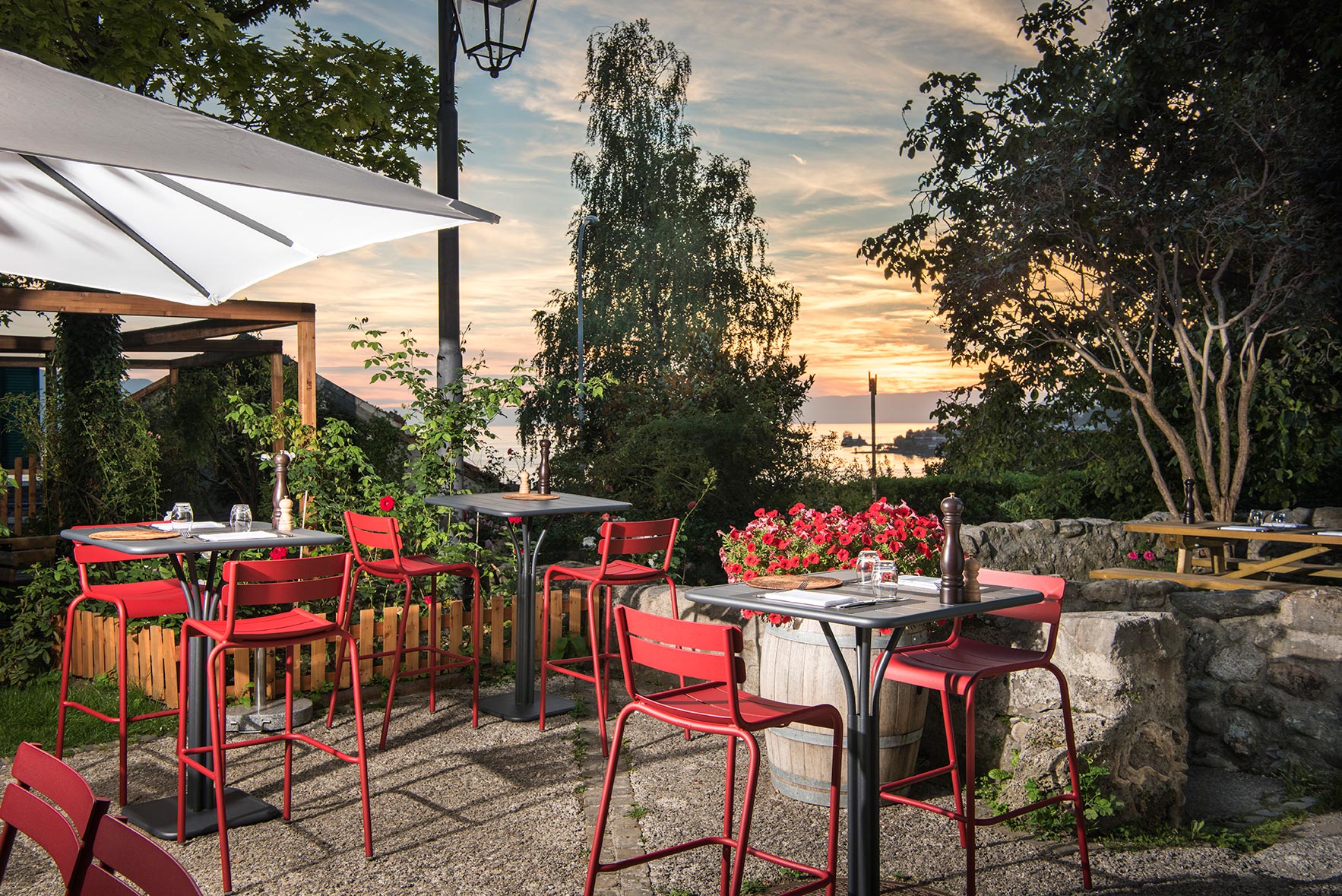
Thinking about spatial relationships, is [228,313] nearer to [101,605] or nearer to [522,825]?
[101,605]

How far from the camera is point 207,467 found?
38.1ft

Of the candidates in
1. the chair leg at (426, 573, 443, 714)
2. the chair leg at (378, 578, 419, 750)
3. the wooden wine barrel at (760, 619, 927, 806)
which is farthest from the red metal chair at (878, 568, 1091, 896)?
the chair leg at (426, 573, 443, 714)

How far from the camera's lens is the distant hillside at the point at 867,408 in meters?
12.7

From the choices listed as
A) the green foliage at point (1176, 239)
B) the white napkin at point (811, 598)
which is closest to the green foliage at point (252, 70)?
the green foliage at point (1176, 239)

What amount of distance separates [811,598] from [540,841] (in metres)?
1.52

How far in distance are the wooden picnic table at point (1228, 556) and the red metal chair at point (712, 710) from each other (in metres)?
5.08

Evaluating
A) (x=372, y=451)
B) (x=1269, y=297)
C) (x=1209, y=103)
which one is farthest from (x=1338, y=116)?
(x=372, y=451)

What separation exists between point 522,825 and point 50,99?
2.96m

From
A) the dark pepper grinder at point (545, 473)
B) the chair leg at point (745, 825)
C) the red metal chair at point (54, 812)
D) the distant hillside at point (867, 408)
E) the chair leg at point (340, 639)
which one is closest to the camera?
the red metal chair at point (54, 812)

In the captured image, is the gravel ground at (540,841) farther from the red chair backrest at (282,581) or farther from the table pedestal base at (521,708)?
the red chair backrest at (282,581)

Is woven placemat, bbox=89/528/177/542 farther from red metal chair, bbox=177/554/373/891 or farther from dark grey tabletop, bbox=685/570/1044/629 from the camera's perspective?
dark grey tabletop, bbox=685/570/1044/629

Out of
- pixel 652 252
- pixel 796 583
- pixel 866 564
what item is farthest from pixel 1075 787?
pixel 652 252

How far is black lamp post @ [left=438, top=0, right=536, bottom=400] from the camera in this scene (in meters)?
6.46

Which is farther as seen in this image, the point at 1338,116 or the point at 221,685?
the point at 1338,116
